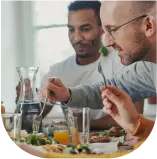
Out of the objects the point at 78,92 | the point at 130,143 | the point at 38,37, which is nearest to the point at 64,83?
the point at 78,92

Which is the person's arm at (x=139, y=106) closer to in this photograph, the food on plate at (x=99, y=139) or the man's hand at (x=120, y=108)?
the man's hand at (x=120, y=108)

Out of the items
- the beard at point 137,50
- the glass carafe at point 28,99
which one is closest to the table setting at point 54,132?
the glass carafe at point 28,99

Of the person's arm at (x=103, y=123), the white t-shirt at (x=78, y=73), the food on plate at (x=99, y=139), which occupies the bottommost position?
the food on plate at (x=99, y=139)

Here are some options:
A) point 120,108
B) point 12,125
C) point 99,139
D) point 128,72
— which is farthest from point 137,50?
point 12,125

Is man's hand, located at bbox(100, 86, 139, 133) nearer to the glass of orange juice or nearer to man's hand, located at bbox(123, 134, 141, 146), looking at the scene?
man's hand, located at bbox(123, 134, 141, 146)

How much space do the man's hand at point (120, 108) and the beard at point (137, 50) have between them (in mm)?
90

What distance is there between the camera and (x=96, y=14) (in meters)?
1.07

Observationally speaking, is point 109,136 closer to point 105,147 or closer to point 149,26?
point 105,147

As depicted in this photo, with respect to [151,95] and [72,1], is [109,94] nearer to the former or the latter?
[151,95]

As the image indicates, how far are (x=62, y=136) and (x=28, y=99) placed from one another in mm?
153

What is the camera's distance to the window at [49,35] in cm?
109

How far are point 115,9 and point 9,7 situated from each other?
319 millimetres

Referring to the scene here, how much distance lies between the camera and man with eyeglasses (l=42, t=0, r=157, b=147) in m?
1.03

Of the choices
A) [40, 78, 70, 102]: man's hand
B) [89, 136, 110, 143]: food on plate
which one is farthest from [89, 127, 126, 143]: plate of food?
[40, 78, 70, 102]: man's hand
